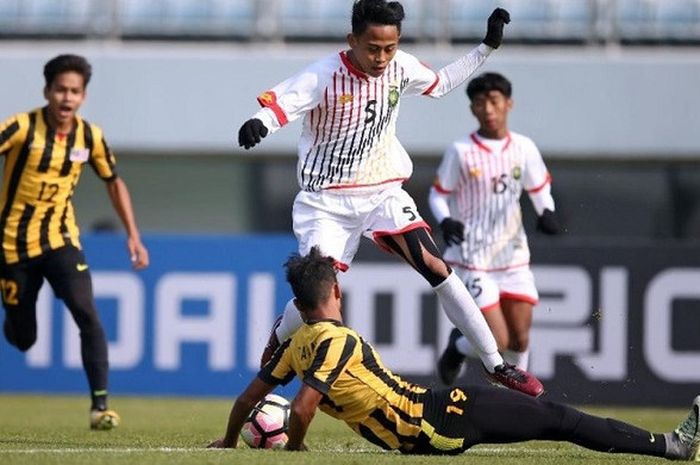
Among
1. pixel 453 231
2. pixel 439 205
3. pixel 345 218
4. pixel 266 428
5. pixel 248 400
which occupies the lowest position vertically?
pixel 266 428

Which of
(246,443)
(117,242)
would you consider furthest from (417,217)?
(117,242)

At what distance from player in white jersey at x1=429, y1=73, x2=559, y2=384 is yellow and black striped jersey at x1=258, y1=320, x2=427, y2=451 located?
352 cm

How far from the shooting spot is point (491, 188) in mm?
11055

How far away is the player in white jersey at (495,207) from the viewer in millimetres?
10922

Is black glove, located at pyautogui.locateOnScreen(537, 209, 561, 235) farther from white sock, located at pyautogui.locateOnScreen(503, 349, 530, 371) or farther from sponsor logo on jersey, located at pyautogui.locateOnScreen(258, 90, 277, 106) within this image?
sponsor logo on jersey, located at pyautogui.locateOnScreen(258, 90, 277, 106)

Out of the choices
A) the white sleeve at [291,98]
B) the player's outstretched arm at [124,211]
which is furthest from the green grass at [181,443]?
the white sleeve at [291,98]

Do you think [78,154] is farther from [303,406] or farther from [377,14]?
[303,406]

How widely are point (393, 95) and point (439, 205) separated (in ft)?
7.40

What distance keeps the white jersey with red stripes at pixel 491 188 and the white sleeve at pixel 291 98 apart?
2.71m

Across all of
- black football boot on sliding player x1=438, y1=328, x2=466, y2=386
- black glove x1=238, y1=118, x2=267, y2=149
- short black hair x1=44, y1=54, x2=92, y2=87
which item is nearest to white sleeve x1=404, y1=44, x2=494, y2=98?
black glove x1=238, y1=118, x2=267, y2=149

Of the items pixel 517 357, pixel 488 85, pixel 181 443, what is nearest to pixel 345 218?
pixel 181 443

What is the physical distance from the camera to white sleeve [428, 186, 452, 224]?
10.7 m

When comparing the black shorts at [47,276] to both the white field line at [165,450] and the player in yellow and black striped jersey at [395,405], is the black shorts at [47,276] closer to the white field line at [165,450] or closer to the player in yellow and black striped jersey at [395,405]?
the white field line at [165,450]

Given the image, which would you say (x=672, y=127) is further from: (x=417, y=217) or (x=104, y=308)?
(x=417, y=217)
